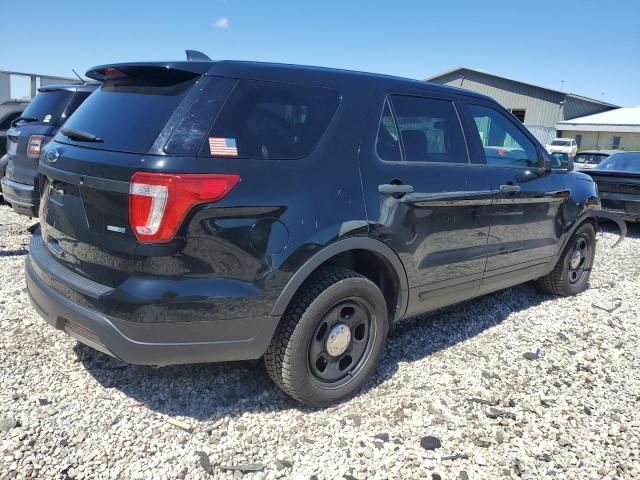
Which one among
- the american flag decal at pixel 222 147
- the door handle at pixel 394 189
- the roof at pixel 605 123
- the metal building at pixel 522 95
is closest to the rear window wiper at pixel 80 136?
the american flag decal at pixel 222 147

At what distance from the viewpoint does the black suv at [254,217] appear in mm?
2311

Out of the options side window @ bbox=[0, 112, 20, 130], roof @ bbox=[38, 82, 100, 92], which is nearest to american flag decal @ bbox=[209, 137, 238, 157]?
roof @ bbox=[38, 82, 100, 92]

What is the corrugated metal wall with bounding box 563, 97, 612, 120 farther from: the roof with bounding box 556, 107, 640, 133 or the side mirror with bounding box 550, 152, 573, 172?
the side mirror with bounding box 550, 152, 573, 172

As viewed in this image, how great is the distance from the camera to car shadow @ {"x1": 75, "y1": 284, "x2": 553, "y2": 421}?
9.48 feet

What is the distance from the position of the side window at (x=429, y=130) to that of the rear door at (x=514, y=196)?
0.18m

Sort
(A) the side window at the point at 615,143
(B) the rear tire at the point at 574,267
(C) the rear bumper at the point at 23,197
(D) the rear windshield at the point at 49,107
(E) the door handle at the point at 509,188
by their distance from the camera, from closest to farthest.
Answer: (E) the door handle at the point at 509,188
(B) the rear tire at the point at 574,267
(C) the rear bumper at the point at 23,197
(D) the rear windshield at the point at 49,107
(A) the side window at the point at 615,143

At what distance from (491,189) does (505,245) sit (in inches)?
20.9

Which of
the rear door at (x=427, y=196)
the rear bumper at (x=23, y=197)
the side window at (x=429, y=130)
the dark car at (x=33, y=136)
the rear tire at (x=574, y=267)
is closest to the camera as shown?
the rear door at (x=427, y=196)

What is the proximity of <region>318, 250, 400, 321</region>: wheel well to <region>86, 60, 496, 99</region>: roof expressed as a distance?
103 centimetres

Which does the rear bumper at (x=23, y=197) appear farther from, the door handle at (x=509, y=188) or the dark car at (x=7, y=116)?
the door handle at (x=509, y=188)

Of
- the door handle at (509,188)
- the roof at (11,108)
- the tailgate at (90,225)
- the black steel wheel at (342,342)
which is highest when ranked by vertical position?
the roof at (11,108)

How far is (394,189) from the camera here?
298 centimetres

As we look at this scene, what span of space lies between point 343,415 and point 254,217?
4.29 feet

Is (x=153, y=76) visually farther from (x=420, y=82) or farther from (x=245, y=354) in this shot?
(x=420, y=82)
